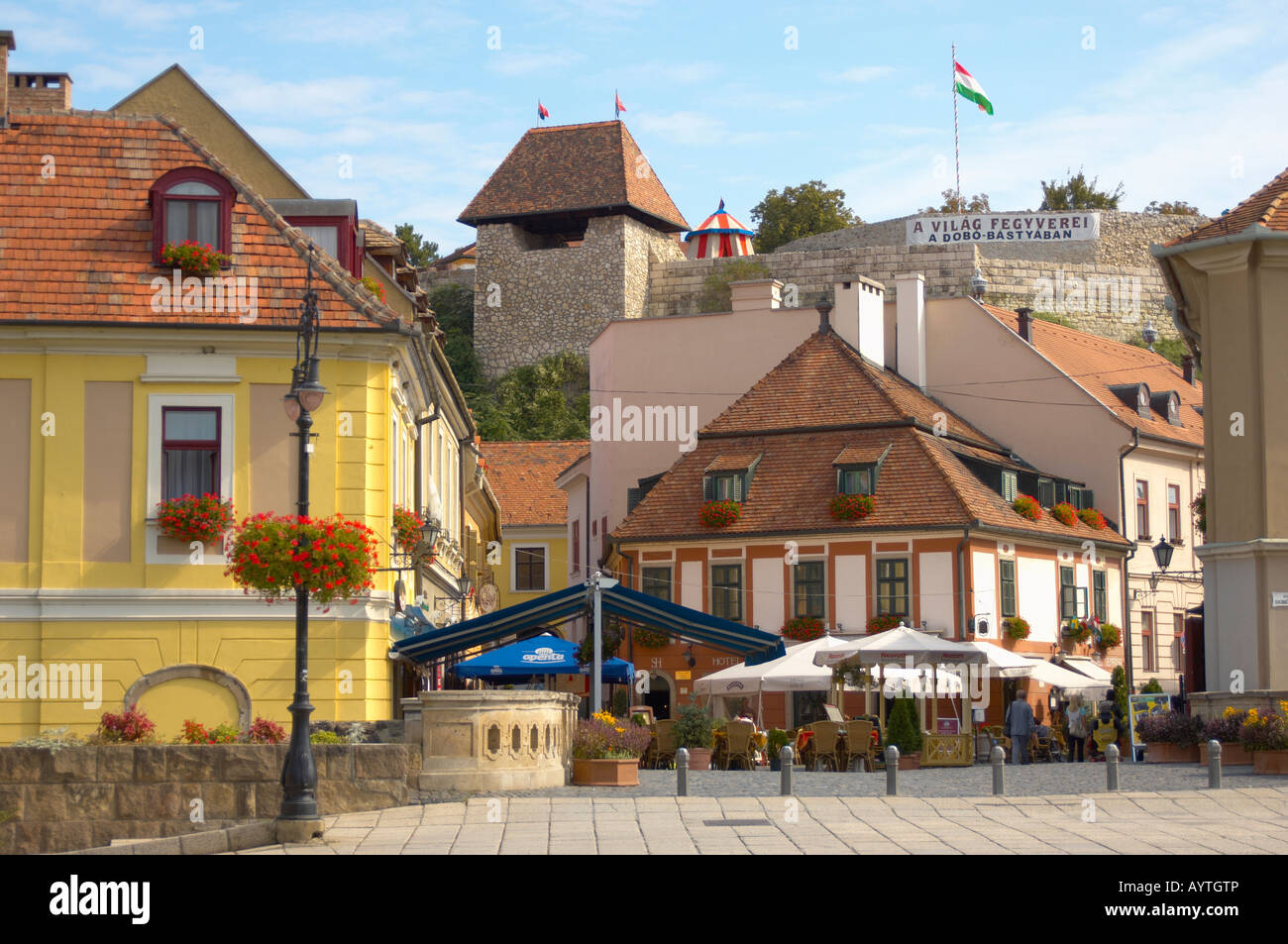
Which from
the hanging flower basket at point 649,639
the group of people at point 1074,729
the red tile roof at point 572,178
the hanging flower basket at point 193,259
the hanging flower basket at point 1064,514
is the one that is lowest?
the group of people at point 1074,729

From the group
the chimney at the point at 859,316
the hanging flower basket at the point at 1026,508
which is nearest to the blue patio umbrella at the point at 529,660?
the hanging flower basket at the point at 1026,508

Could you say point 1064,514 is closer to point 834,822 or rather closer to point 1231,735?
point 1231,735

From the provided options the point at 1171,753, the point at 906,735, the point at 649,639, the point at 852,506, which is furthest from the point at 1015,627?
Result: the point at 1171,753

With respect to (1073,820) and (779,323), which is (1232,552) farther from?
(779,323)

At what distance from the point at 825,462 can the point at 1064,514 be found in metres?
6.19

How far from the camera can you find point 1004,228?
7850 centimetres

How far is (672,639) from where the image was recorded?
3988cm

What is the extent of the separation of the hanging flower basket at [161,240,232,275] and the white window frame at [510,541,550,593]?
3875cm

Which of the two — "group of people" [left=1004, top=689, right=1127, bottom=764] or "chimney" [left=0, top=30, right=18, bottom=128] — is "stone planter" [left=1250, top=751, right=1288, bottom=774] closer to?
"group of people" [left=1004, top=689, right=1127, bottom=764]

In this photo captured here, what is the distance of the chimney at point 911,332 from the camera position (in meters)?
47.7

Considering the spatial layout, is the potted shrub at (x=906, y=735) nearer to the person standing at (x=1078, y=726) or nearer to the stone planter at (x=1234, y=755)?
the person standing at (x=1078, y=726)

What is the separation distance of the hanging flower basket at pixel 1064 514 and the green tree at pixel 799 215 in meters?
48.9

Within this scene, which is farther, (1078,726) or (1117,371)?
(1117,371)
